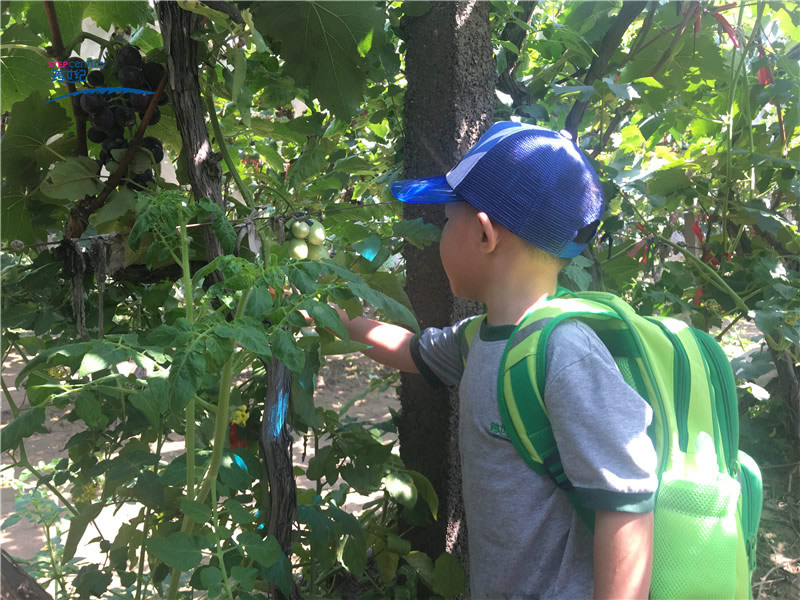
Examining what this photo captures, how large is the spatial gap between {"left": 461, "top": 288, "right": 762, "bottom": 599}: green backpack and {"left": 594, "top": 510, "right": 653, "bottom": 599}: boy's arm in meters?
0.04

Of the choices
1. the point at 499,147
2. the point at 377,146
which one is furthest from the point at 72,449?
the point at 377,146

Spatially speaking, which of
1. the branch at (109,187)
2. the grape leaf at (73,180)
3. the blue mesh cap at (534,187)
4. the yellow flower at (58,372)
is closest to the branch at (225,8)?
the branch at (109,187)

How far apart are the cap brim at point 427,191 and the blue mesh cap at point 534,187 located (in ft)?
0.05

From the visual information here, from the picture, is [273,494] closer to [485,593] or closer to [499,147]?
[485,593]

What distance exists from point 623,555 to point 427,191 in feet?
2.07

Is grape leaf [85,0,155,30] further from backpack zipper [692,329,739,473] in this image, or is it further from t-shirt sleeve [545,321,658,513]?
backpack zipper [692,329,739,473]

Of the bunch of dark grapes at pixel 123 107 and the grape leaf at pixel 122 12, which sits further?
the grape leaf at pixel 122 12

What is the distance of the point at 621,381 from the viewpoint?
933mm

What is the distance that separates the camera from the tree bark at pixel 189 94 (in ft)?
3.64

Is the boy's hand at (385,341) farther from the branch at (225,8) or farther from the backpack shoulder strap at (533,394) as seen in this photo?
the branch at (225,8)

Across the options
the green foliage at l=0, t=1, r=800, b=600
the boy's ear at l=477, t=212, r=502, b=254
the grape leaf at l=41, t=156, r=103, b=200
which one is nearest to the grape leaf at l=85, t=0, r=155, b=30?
the green foliage at l=0, t=1, r=800, b=600

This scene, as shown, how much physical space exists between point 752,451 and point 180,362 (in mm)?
2302

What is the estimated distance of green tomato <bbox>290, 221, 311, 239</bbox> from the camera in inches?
46.1

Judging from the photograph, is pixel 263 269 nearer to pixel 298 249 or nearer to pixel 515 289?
pixel 298 249
